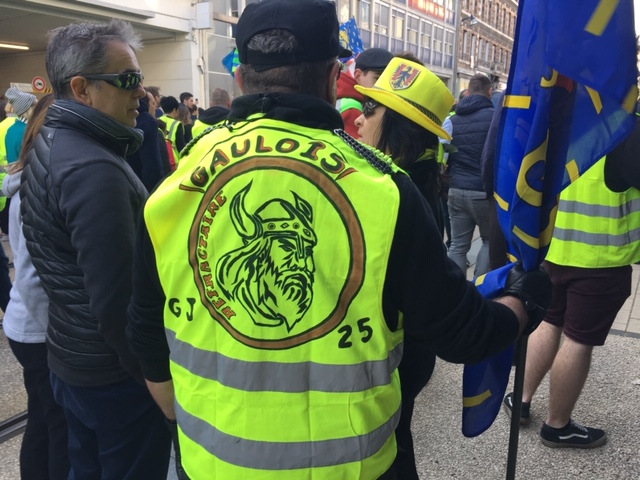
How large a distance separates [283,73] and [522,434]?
262 cm

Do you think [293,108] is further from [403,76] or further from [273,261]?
[403,76]

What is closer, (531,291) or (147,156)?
(531,291)

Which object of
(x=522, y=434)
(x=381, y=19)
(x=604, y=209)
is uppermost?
(x=381, y=19)

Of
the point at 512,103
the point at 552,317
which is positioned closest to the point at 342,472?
the point at 512,103

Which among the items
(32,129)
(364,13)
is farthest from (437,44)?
(32,129)

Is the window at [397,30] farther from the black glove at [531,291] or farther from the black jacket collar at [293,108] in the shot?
the black jacket collar at [293,108]

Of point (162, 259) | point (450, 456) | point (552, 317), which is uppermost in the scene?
point (162, 259)

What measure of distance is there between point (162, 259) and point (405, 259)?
0.56 m

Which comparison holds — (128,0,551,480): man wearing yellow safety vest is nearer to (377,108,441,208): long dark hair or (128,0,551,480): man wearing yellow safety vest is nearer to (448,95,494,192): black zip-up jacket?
(377,108,441,208): long dark hair

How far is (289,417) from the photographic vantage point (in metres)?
1.18

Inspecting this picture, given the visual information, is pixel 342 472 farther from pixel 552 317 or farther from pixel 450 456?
pixel 552 317

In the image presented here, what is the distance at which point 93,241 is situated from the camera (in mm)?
1557

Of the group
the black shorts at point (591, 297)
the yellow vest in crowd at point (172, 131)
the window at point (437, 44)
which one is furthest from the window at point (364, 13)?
the black shorts at point (591, 297)

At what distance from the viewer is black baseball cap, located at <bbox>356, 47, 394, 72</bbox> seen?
3488 mm
